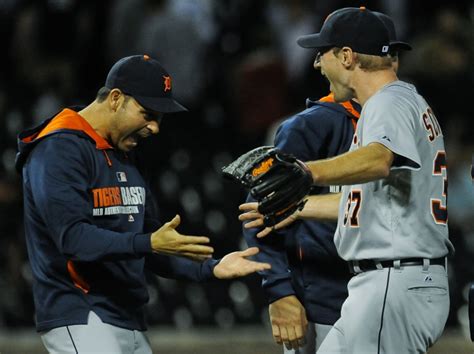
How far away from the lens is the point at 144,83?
529 centimetres

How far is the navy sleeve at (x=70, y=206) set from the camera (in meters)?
4.89

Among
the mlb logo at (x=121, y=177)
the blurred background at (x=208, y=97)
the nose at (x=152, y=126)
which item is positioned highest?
the nose at (x=152, y=126)

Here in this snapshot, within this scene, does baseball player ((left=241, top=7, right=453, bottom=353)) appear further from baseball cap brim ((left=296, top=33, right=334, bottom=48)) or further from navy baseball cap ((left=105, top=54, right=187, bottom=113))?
navy baseball cap ((left=105, top=54, right=187, bottom=113))

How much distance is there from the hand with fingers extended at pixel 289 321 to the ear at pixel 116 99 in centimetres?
115

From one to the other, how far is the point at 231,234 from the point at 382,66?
527cm

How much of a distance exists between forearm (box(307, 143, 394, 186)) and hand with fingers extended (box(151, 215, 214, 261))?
600mm

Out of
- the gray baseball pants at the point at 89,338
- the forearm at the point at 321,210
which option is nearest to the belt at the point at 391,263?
the forearm at the point at 321,210

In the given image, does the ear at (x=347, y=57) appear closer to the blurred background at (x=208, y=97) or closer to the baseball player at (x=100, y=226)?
the baseball player at (x=100, y=226)

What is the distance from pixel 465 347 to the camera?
30.0 feet

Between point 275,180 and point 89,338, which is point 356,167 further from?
point 89,338

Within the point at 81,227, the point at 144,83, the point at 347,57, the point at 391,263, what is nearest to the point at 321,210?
the point at 391,263

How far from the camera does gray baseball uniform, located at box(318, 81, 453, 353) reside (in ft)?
15.6

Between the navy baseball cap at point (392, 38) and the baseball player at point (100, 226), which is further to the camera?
the navy baseball cap at point (392, 38)

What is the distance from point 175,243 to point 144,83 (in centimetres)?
85
